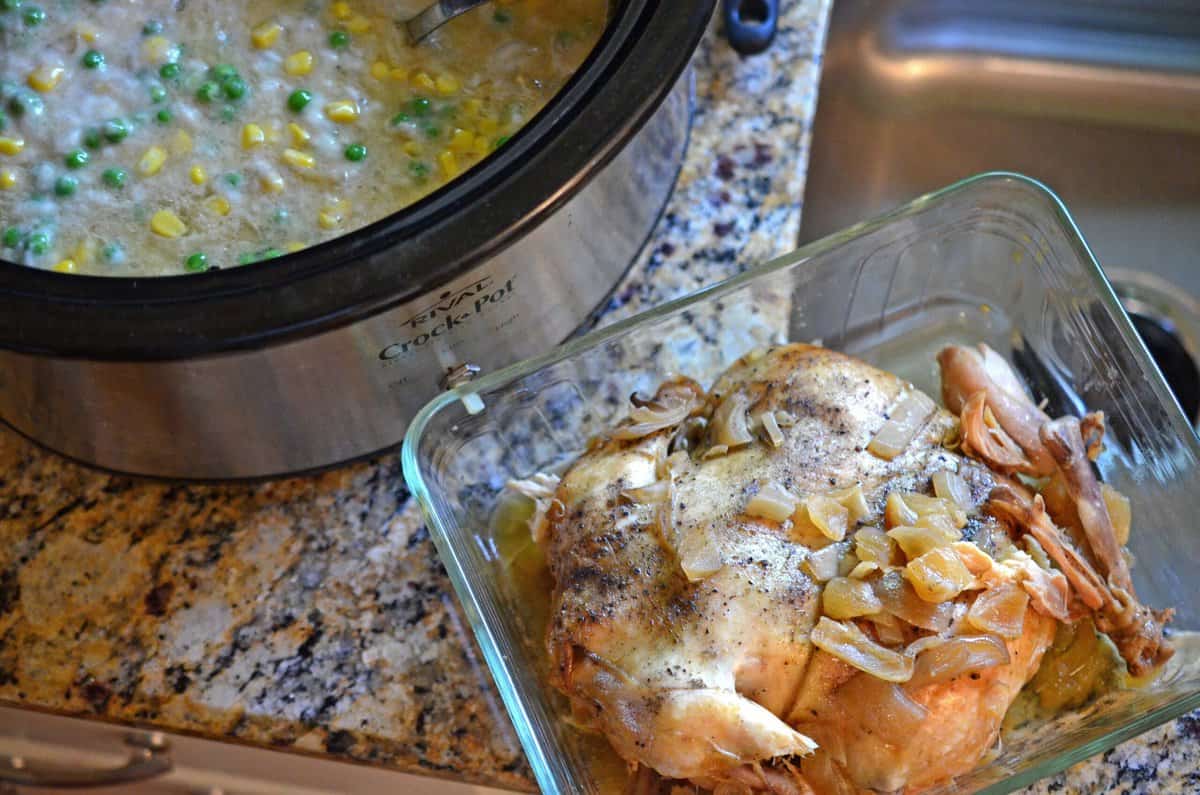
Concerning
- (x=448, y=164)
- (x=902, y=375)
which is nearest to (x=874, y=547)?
(x=902, y=375)

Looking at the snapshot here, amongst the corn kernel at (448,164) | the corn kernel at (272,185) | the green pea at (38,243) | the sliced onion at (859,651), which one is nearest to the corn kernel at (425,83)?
the corn kernel at (448,164)

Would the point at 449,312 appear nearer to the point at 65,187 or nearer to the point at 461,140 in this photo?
the point at 461,140

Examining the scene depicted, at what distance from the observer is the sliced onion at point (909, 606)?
3.52ft

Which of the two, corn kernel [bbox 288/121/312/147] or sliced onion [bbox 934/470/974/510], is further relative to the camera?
corn kernel [bbox 288/121/312/147]

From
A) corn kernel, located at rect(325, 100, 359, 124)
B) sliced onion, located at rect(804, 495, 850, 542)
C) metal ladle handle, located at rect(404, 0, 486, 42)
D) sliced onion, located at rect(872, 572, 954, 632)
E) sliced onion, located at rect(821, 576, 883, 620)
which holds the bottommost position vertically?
sliced onion, located at rect(872, 572, 954, 632)

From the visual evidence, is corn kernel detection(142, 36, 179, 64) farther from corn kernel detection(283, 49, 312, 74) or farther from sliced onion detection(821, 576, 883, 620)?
sliced onion detection(821, 576, 883, 620)

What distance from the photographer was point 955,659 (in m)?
1.07

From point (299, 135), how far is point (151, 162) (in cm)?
16

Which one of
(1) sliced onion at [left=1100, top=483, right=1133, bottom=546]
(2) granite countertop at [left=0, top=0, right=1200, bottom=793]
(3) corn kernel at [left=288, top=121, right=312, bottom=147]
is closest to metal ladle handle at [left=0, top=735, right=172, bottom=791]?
(2) granite countertop at [left=0, top=0, right=1200, bottom=793]

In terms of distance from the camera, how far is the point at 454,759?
129 cm

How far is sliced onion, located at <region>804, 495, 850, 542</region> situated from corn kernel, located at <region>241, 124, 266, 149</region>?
0.73 m

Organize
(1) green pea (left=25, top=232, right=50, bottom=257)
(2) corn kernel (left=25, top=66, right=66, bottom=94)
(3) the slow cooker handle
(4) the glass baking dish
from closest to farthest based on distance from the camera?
(4) the glass baking dish, (1) green pea (left=25, top=232, right=50, bottom=257), (2) corn kernel (left=25, top=66, right=66, bottom=94), (3) the slow cooker handle

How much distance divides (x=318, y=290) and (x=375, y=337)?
0.10 m

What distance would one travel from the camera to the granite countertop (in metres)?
1.30
